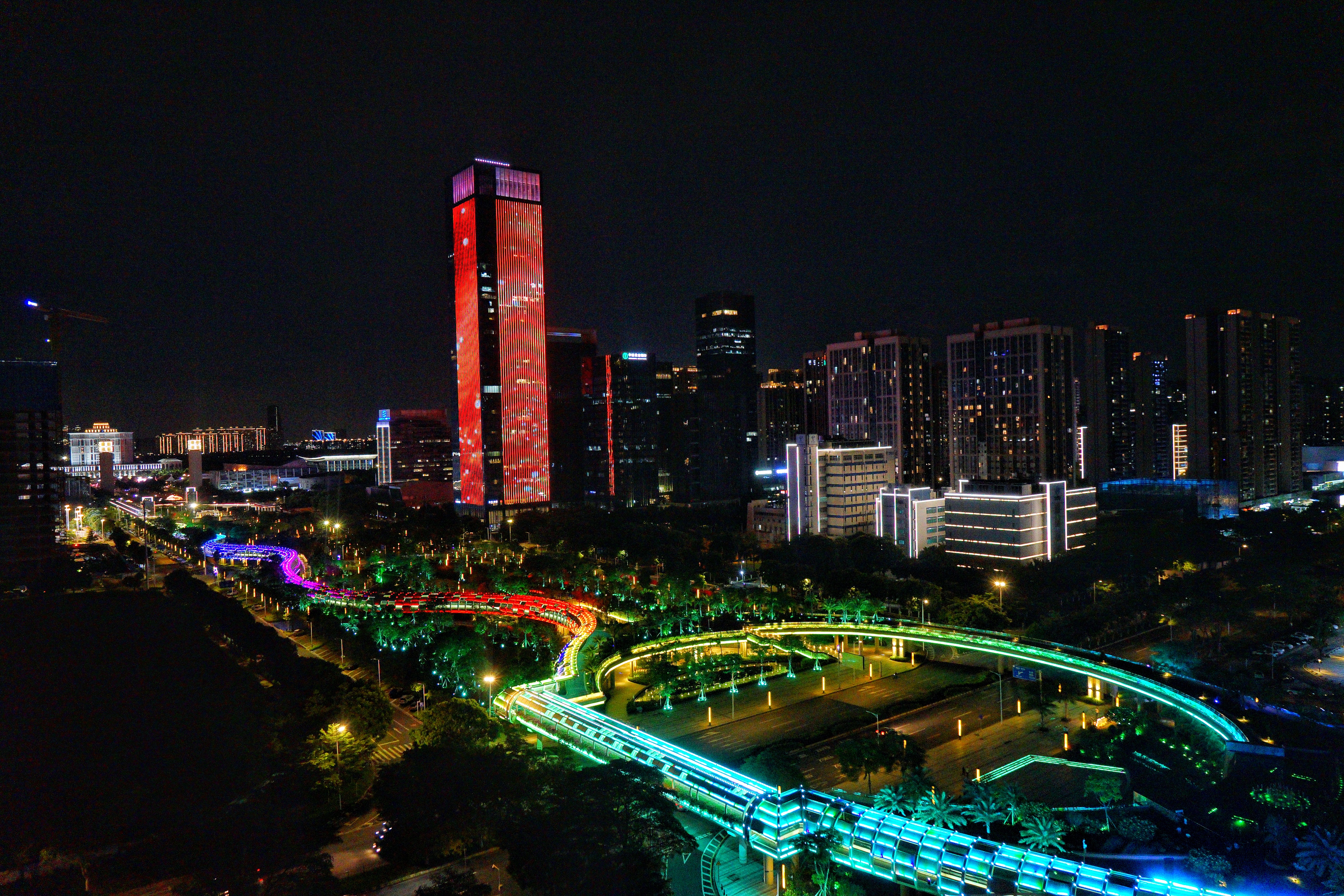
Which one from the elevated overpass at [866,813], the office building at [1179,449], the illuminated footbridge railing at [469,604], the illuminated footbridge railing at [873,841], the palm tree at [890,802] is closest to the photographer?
the illuminated footbridge railing at [873,841]

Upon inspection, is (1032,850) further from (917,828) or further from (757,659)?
(757,659)

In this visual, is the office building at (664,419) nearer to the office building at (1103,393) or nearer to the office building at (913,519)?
the office building at (913,519)

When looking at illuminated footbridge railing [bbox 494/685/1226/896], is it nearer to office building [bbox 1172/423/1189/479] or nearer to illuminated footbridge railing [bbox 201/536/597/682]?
illuminated footbridge railing [bbox 201/536/597/682]

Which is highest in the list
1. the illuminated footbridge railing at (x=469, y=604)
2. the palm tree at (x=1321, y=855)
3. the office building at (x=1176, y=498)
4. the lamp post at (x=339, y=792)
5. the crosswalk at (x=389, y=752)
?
the office building at (x=1176, y=498)

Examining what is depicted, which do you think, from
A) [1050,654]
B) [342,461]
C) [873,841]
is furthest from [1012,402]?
[342,461]

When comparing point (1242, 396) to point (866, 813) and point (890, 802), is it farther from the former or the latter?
point (866, 813)

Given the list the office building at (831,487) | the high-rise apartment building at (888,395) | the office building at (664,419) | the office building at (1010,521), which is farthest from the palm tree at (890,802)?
the office building at (664,419)
